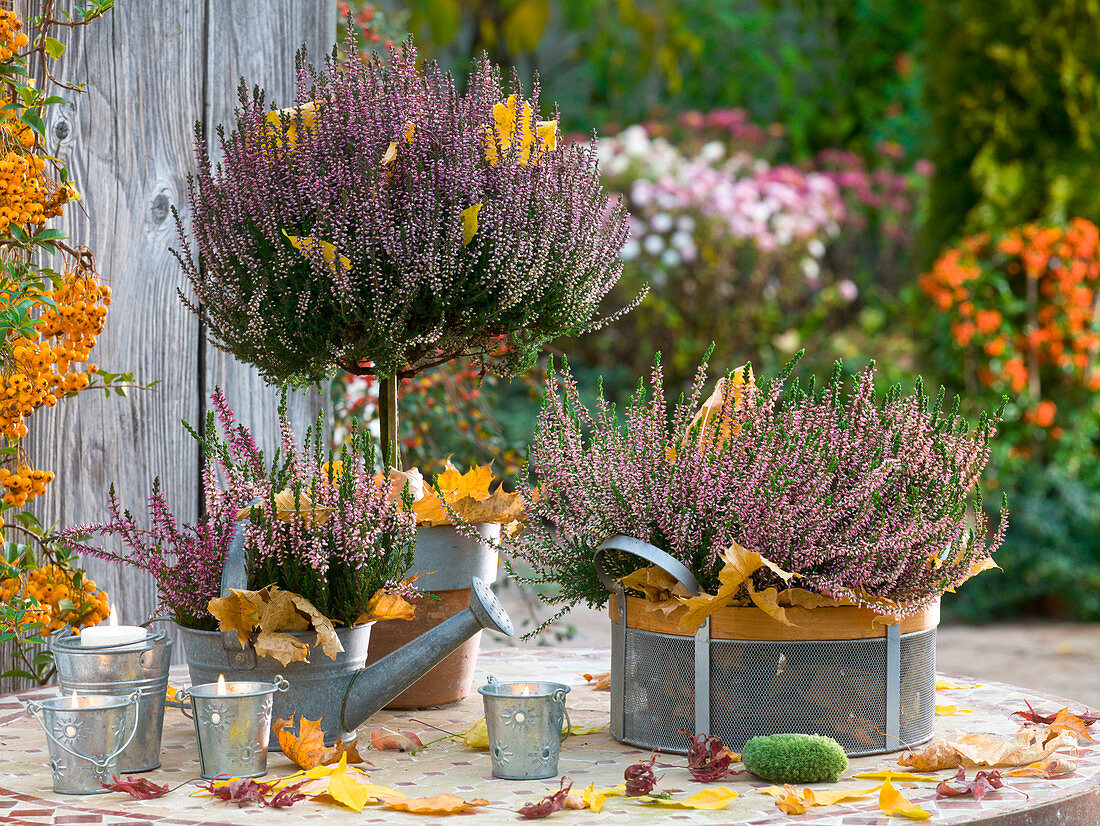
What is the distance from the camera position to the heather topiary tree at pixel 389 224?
5.49 ft

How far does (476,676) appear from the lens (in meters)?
2.13

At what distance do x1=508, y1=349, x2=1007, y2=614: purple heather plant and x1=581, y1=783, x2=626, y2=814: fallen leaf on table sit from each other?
11.2 inches

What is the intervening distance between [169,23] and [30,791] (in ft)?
4.86

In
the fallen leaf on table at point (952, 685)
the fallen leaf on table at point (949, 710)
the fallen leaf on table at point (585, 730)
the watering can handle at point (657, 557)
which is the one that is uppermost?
the watering can handle at point (657, 557)

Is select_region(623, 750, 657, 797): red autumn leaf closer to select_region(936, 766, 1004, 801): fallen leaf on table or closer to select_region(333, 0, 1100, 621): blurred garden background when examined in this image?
select_region(936, 766, 1004, 801): fallen leaf on table

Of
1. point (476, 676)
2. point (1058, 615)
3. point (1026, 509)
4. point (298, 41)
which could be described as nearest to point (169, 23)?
point (298, 41)

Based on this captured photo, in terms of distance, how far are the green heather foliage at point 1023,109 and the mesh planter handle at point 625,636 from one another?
186 inches

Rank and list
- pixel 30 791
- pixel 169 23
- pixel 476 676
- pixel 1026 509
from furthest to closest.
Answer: pixel 1026 509
pixel 169 23
pixel 476 676
pixel 30 791

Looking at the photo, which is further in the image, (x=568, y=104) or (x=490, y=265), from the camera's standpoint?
(x=568, y=104)

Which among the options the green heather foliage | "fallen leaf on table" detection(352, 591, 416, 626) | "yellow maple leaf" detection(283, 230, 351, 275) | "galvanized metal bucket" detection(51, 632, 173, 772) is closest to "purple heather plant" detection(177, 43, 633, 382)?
"yellow maple leaf" detection(283, 230, 351, 275)

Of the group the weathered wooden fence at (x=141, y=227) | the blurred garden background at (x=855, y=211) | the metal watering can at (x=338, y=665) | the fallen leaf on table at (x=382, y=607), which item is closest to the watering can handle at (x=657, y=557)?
the metal watering can at (x=338, y=665)

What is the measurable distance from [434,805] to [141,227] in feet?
4.57

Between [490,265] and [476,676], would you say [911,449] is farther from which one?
[476,676]

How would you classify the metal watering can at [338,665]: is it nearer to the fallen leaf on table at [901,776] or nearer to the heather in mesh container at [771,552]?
the heather in mesh container at [771,552]
